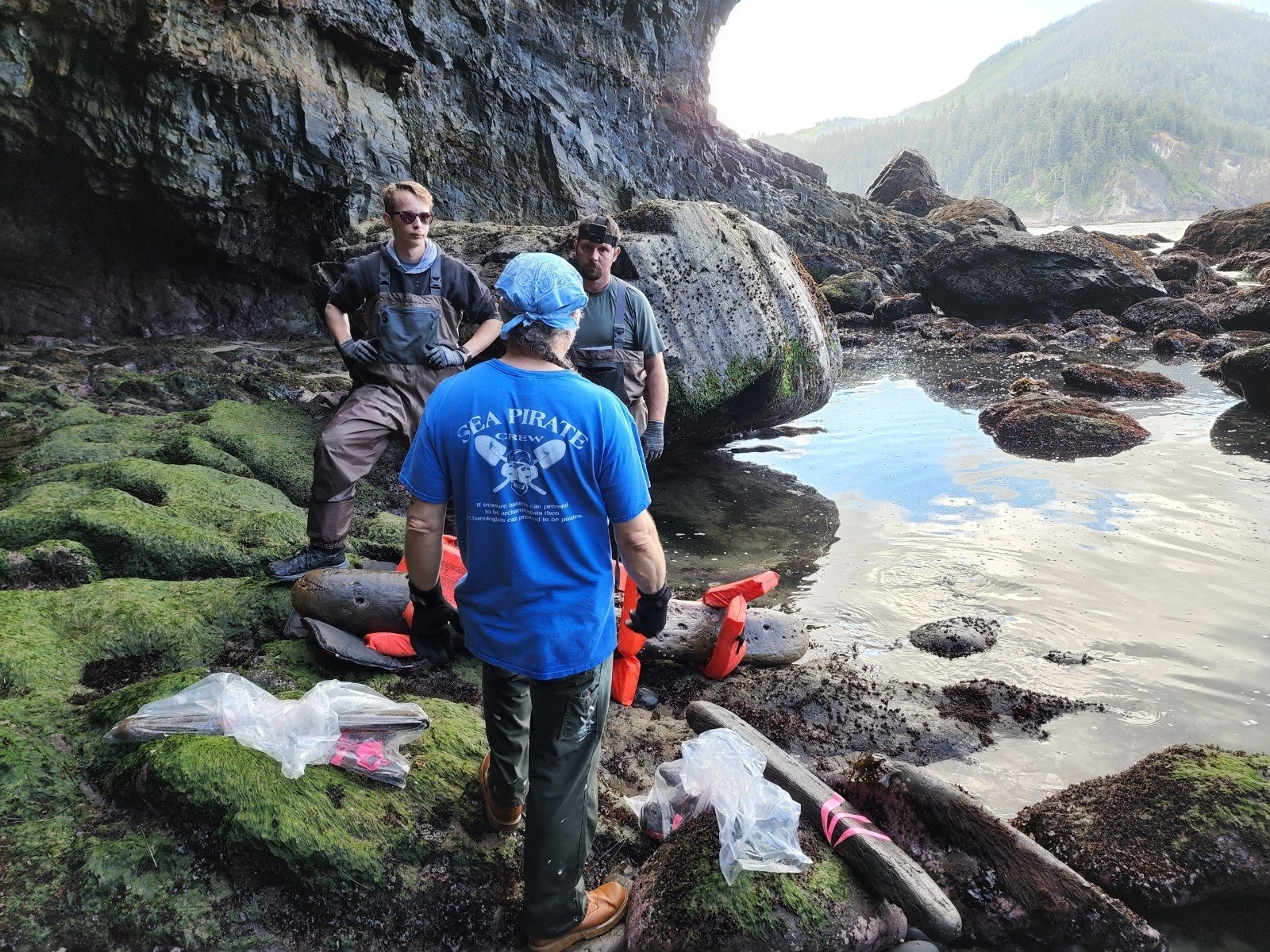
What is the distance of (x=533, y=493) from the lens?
7.73ft

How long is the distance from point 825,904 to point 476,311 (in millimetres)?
3870

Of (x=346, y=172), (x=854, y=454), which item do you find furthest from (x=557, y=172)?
(x=854, y=454)

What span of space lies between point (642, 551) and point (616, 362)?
2.85 m

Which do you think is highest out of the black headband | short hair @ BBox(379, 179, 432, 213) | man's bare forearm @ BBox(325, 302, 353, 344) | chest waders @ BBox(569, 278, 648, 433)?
short hair @ BBox(379, 179, 432, 213)

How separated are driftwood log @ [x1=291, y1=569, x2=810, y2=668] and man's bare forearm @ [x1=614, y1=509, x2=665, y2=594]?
67.7 inches

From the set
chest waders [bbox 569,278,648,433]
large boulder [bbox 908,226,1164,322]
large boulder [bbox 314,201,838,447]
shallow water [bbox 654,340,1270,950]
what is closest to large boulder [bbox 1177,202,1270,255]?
large boulder [bbox 908,226,1164,322]

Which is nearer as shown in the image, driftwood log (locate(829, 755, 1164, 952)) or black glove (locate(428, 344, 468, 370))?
driftwood log (locate(829, 755, 1164, 952))

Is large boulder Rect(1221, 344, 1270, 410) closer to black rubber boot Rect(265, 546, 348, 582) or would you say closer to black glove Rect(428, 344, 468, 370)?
black glove Rect(428, 344, 468, 370)

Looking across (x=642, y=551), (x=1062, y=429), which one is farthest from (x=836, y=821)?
(x=1062, y=429)

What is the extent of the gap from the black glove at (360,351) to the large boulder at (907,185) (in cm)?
4551

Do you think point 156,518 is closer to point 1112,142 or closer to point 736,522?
point 736,522

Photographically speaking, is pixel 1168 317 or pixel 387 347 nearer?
pixel 387 347

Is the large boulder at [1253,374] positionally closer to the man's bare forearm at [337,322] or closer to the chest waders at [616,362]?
the chest waders at [616,362]

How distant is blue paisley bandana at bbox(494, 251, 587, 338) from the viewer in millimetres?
2324
